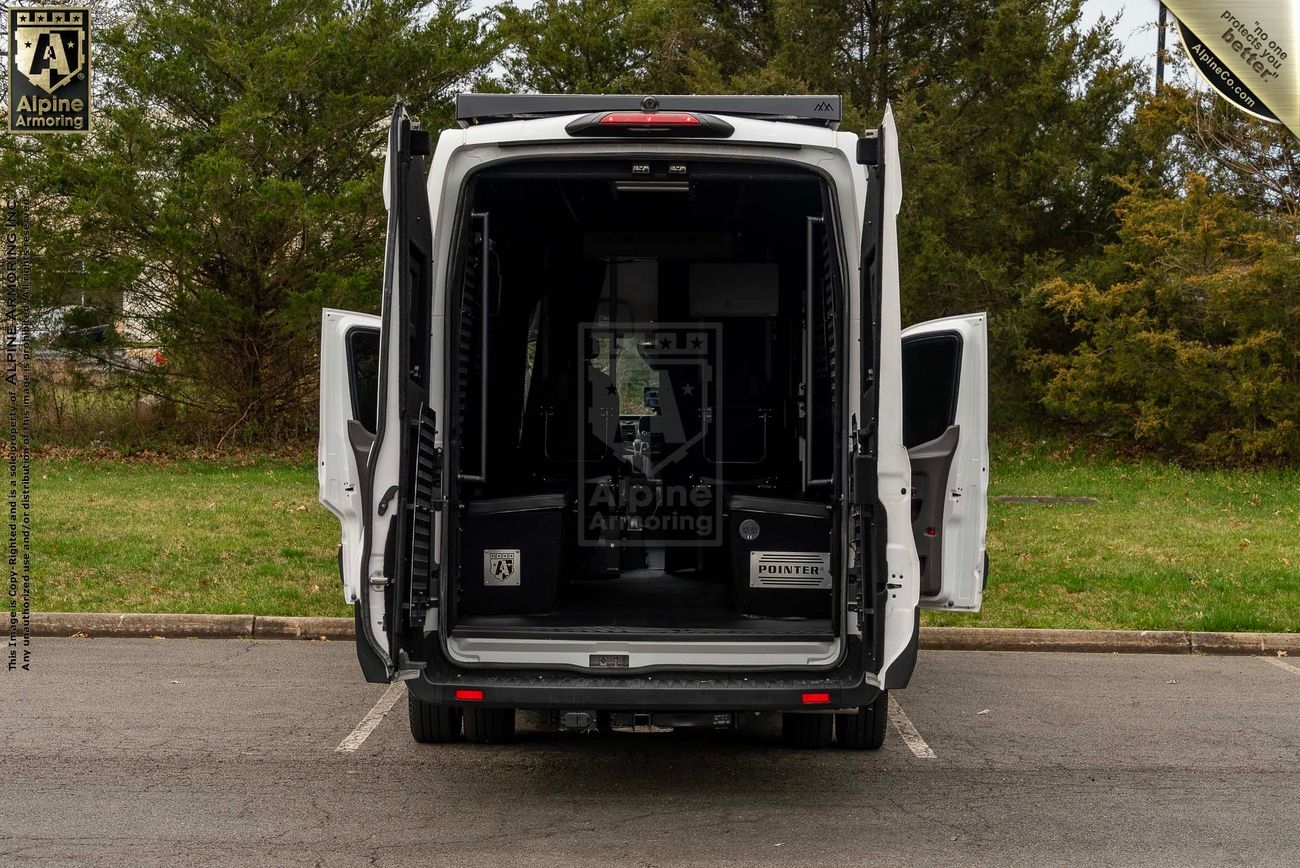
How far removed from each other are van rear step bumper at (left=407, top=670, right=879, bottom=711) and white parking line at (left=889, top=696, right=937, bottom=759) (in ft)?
4.51

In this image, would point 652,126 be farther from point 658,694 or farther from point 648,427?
point 648,427

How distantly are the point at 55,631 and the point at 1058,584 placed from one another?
6.99 m

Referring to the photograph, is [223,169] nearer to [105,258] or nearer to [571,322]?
[105,258]

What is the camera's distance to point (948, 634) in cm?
827

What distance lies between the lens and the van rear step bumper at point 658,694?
464 cm

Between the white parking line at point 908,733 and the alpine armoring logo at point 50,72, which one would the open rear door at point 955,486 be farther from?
the alpine armoring logo at point 50,72

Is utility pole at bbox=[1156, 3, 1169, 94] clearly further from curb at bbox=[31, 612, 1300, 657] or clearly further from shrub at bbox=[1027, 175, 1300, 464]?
curb at bbox=[31, 612, 1300, 657]

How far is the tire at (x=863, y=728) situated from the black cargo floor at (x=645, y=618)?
62 centimetres

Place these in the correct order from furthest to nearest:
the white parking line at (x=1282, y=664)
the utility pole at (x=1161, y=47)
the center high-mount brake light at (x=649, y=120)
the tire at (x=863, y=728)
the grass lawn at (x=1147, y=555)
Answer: the utility pole at (x=1161, y=47) < the grass lawn at (x=1147, y=555) < the white parking line at (x=1282, y=664) < the tire at (x=863, y=728) < the center high-mount brake light at (x=649, y=120)

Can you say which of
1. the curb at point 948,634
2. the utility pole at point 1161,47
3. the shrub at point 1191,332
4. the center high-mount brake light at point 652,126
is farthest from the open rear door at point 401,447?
the utility pole at point 1161,47

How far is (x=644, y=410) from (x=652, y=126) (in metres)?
3.26

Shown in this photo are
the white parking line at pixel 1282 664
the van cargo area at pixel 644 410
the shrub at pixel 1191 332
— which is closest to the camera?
the van cargo area at pixel 644 410

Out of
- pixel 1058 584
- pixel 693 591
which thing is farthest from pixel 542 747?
pixel 1058 584

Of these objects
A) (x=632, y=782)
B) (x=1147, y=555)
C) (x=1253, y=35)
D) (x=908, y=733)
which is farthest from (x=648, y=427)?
(x=1253, y=35)
